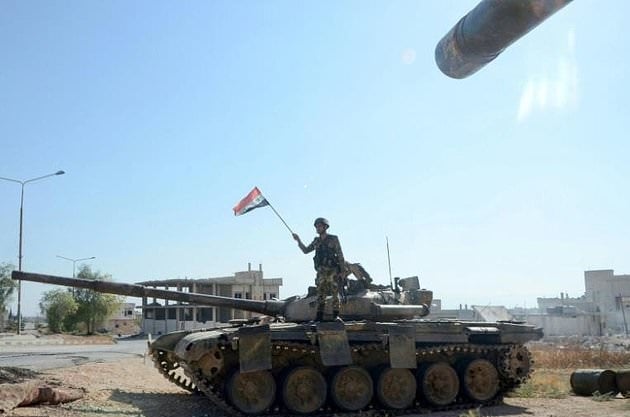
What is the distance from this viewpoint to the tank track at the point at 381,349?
37.4 ft

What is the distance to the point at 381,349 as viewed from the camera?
12.8 m

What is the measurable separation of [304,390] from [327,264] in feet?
7.85

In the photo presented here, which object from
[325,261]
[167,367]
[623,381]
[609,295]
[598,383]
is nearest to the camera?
[325,261]

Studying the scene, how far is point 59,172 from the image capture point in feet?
116

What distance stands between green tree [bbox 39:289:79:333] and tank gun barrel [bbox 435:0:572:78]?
198ft

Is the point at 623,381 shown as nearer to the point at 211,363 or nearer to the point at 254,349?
the point at 254,349

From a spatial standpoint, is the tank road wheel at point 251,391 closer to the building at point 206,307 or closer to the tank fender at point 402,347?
the tank fender at point 402,347

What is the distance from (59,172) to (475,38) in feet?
118

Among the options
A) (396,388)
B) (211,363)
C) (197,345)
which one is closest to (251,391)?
(211,363)

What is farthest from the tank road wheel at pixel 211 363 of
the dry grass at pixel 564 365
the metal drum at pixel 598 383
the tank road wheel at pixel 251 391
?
the metal drum at pixel 598 383

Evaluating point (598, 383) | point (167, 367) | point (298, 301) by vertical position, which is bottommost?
point (598, 383)

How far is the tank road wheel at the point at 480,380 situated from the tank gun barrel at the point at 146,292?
4119mm

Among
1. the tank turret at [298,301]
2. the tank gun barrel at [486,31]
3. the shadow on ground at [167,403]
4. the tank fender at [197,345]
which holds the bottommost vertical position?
the shadow on ground at [167,403]

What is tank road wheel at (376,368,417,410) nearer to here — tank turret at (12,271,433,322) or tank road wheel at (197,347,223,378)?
tank turret at (12,271,433,322)
